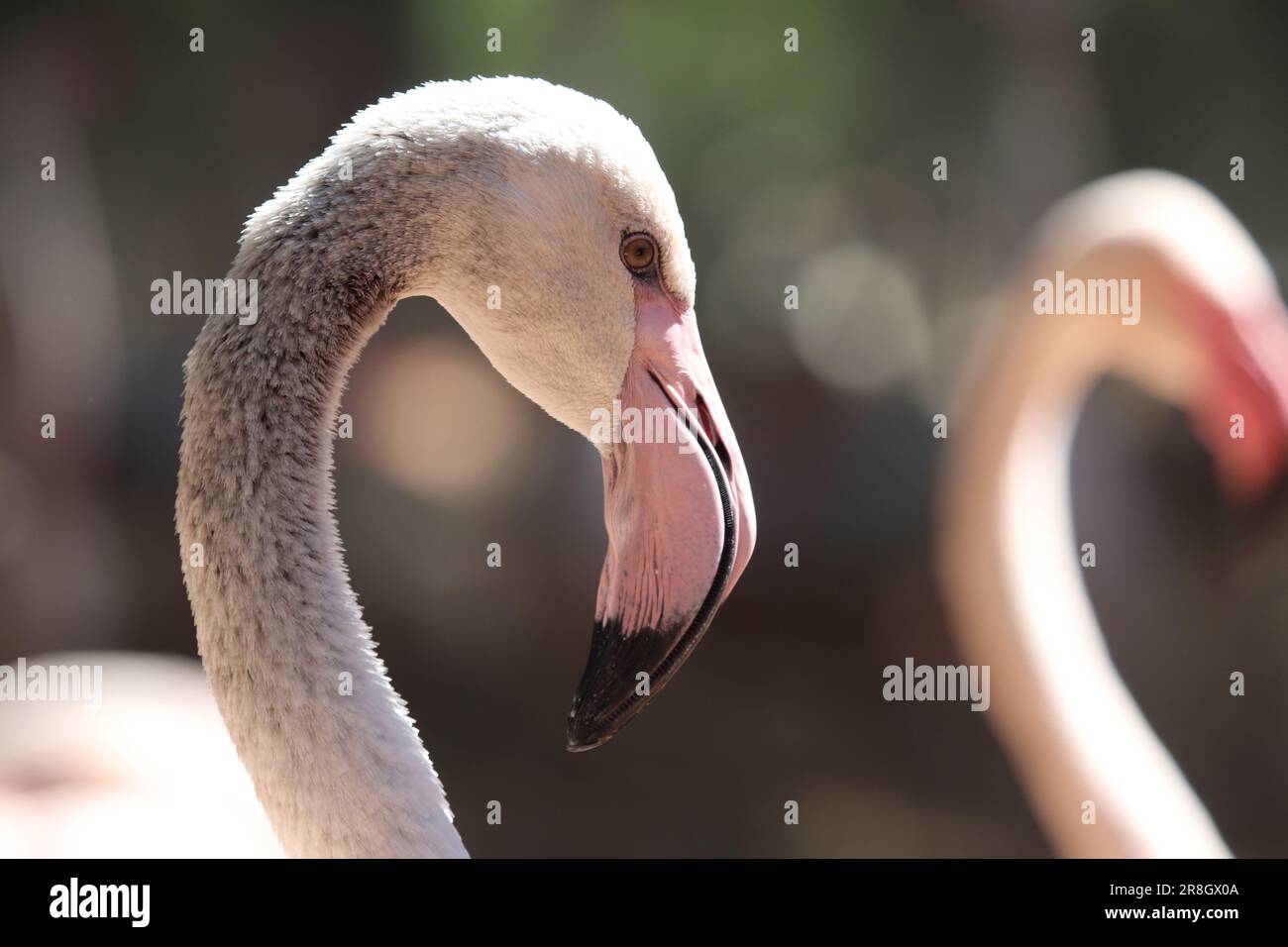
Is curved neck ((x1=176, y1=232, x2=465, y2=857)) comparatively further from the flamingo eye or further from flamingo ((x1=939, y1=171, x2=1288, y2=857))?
flamingo ((x1=939, y1=171, x2=1288, y2=857))

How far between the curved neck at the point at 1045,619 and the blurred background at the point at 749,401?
1.51 m

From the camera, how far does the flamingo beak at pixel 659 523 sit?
1131 millimetres

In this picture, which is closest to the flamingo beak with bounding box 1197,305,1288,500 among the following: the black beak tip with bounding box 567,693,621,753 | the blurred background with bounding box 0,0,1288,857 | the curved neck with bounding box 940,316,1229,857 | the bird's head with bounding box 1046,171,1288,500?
the bird's head with bounding box 1046,171,1288,500

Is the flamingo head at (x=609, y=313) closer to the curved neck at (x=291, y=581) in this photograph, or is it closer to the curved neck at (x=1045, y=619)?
→ the curved neck at (x=291, y=581)

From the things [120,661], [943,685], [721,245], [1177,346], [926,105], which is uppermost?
[926,105]

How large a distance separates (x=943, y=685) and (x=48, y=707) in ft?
9.13

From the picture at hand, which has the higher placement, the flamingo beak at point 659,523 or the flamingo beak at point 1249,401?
the flamingo beak at point 1249,401

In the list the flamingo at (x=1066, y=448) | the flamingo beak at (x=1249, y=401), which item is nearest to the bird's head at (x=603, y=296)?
the flamingo at (x=1066, y=448)
